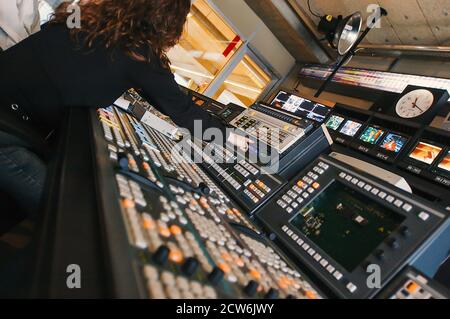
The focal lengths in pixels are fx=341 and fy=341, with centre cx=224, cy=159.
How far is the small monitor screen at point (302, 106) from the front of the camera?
291 centimetres

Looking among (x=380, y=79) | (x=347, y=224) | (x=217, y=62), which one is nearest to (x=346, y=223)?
(x=347, y=224)

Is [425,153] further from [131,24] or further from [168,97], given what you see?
[131,24]

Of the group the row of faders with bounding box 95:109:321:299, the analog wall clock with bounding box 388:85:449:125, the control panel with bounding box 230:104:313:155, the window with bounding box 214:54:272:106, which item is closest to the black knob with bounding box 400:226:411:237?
the row of faders with bounding box 95:109:321:299

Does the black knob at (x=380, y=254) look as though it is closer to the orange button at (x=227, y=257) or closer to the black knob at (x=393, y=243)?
the black knob at (x=393, y=243)

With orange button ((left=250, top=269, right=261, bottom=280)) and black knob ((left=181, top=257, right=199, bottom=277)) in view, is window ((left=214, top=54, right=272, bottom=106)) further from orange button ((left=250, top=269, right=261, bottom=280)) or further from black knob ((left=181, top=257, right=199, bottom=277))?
black knob ((left=181, top=257, right=199, bottom=277))

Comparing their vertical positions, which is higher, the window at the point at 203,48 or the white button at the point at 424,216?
the window at the point at 203,48

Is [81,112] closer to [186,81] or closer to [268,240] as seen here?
[268,240]

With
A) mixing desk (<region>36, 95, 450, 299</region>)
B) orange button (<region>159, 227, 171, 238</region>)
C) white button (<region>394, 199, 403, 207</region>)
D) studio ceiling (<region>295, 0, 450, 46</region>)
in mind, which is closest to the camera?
mixing desk (<region>36, 95, 450, 299</region>)

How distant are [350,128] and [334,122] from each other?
0.62 feet

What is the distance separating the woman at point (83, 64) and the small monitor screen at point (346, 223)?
0.75 metres

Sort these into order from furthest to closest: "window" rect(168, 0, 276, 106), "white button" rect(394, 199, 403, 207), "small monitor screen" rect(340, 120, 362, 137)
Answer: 1. "window" rect(168, 0, 276, 106)
2. "small monitor screen" rect(340, 120, 362, 137)
3. "white button" rect(394, 199, 403, 207)

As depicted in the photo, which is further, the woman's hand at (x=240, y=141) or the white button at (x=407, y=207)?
the woman's hand at (x=240, y=141)

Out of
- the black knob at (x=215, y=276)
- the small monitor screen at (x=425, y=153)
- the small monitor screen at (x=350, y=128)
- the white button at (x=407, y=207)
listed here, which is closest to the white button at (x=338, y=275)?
the white button at (x=407, y=207)

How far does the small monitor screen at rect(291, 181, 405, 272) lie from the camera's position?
0.92m
